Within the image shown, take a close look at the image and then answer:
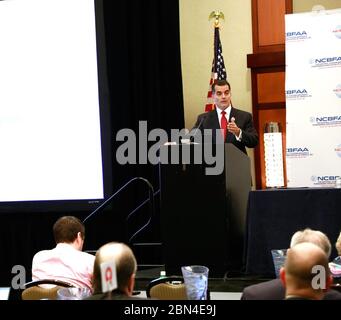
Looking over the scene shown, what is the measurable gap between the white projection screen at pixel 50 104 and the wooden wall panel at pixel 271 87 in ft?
7.82

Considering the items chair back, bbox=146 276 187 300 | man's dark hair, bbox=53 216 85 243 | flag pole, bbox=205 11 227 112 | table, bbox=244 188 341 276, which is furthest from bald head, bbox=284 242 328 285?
flag pole, bbox=205 11 227 112

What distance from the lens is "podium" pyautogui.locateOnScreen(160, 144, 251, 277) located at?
4273mm

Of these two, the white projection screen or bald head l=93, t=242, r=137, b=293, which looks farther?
the white projection screen

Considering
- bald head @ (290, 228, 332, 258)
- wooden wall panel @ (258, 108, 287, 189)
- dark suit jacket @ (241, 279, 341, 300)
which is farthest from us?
wooden wall panel @ (258, 108, 287, 189)

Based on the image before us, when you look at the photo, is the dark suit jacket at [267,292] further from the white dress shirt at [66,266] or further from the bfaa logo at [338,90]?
the bfaa logo at [338,90]

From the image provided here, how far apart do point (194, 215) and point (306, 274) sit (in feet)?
8.52

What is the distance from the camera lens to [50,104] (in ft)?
19.8

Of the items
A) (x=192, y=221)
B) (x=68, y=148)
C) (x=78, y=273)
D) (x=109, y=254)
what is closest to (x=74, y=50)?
(x=68, y=148)

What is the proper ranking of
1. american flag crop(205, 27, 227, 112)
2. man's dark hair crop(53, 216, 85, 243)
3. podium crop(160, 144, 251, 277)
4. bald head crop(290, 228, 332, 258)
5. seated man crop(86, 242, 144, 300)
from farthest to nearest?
1. american flag crop(205, 27, 227, 112)
2. podium crop(160, 144, 251, 277)
3. man's dark hair crop(53, 216, 85, 243)
4. bald head crop(290, 228, 332, 258)
5. seated man crop(86, 242, 144, 300)

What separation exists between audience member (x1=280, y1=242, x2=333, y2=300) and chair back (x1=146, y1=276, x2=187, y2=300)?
64cm

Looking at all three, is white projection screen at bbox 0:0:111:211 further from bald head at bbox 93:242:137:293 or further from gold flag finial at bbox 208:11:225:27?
bald head at bbox 93:242:137:293


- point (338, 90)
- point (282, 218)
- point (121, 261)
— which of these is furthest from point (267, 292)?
point (338, 90)

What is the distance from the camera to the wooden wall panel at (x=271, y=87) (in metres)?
7.35

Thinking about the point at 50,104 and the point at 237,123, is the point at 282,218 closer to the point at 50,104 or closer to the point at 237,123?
the point at 237,123
